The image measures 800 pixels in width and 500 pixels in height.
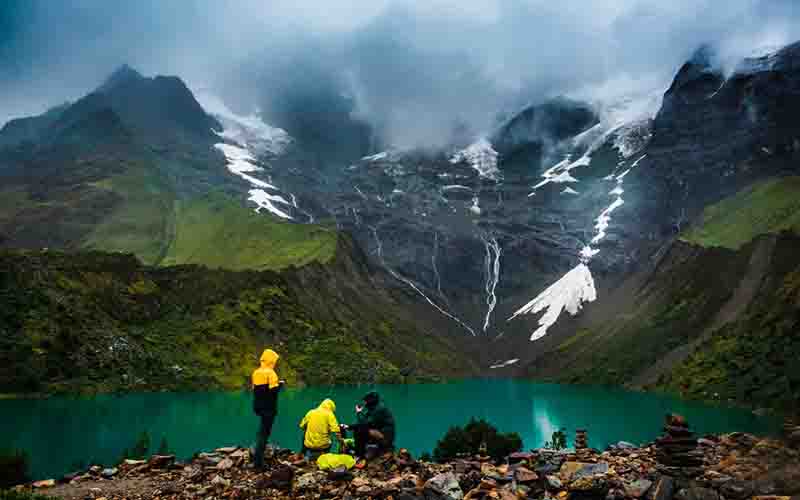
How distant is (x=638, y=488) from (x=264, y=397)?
8206mm

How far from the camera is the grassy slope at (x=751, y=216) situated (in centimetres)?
10531

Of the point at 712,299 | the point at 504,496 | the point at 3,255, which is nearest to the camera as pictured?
the point at 504,496

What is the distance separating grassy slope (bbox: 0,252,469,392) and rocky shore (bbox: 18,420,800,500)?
49080mm

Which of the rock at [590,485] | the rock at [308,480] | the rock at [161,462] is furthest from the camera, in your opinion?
the rock at [161,462]

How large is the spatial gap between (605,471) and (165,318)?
82.4 meters

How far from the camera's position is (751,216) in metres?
115

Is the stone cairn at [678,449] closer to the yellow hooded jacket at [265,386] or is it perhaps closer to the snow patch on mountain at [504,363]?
the yellow hooded jacket at [265,386]

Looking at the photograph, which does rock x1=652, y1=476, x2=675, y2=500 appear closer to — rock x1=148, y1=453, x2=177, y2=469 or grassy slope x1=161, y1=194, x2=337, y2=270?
rock x1=148, y1=453, x2=177, y2=469

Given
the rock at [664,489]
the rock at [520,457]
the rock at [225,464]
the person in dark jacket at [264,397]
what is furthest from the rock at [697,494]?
the rock at [225,464]

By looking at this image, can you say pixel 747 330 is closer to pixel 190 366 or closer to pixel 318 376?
pixel 318 376

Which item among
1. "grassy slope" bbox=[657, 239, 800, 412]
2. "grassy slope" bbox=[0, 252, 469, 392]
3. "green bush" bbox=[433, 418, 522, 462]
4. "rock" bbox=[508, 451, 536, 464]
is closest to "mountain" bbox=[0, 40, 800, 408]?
"grassy slope" bbox=[657, 239, 800, 412]

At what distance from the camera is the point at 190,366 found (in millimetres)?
77188

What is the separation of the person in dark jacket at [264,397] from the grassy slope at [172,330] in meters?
50.9

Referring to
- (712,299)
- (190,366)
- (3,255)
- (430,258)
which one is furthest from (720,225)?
(3,255)
